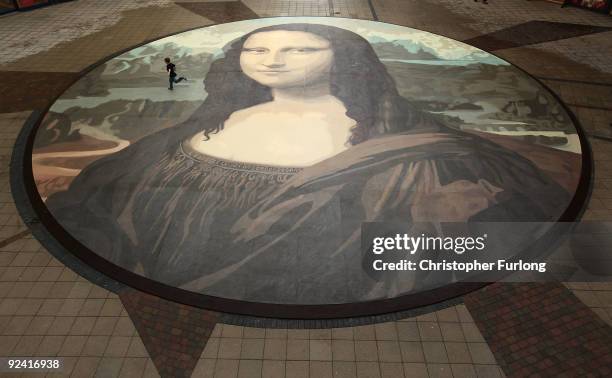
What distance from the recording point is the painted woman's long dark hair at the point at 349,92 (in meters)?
13.8

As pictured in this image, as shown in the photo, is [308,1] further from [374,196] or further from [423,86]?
[374,196]

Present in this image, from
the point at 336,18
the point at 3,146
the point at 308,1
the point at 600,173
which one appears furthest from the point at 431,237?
the point at 308,1

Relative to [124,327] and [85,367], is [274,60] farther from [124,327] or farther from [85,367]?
[85,367]

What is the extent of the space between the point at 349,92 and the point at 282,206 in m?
6.15

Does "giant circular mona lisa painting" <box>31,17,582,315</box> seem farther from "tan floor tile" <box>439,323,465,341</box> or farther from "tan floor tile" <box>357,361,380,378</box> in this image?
"tan floor tile" <box>357,361,380,378</box>

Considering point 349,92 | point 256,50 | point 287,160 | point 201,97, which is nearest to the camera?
point 287,160

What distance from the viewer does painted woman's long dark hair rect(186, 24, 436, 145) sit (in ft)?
45.3

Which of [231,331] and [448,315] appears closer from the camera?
Result: [231,331]

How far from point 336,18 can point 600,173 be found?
1359cm

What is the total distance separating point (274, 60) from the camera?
56.2 feet

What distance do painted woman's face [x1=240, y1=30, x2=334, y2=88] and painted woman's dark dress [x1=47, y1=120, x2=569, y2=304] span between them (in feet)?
14.4

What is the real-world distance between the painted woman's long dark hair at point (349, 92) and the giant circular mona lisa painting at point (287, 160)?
73mm

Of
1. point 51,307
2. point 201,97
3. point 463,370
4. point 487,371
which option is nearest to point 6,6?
point 201,97

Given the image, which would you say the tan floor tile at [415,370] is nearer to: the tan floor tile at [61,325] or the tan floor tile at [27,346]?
the tan floor tile at [61,325]
